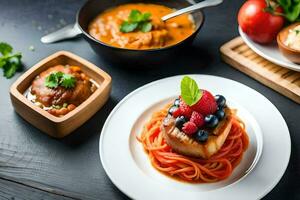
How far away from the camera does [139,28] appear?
9.27ft

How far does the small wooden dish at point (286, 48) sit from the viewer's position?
2.56 m

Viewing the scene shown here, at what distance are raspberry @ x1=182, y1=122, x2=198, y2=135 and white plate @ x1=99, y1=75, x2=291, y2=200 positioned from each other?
0.72 feet

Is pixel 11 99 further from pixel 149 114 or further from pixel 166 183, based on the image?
pixel 166 183

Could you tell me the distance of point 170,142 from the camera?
2.20 meters

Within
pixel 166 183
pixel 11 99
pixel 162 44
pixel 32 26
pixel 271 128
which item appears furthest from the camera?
pixel 32 26

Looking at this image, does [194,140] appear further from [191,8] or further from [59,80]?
[191,8]

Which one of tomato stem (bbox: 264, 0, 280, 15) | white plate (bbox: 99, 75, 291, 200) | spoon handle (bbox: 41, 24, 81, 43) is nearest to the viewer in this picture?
white plate (bbox: 99, 75, 291, 200)

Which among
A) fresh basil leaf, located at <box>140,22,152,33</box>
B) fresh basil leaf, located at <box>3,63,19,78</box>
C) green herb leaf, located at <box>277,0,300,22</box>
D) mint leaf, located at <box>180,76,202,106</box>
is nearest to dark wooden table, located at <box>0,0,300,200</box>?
fresh basil leaf, located at <box>3,63,19,78</box>

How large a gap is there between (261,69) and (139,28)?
28.1 inches

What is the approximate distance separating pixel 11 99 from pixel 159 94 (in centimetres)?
73

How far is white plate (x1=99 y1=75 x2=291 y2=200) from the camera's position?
6.63 feet

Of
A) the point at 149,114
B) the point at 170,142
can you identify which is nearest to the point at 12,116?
the point at 149,114

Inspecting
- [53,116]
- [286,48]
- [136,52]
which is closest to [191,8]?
[136,52]

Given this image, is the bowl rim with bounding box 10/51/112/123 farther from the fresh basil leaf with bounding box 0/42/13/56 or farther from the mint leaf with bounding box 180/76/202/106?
the mint leaf with bounding box 180/76/202/106
